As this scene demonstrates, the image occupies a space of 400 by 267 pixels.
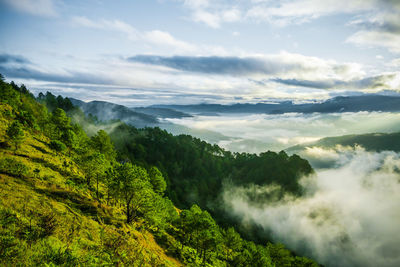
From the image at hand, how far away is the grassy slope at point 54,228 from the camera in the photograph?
45.0 feet

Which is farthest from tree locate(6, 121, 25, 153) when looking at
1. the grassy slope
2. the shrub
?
the shrub

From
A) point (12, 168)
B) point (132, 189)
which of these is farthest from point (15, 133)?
point (132, 189)

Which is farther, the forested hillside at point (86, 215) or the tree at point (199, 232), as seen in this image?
the tree at point (199, 232)

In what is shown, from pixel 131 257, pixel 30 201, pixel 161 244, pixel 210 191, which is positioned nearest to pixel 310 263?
pixel 161 244

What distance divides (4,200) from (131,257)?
14437mm

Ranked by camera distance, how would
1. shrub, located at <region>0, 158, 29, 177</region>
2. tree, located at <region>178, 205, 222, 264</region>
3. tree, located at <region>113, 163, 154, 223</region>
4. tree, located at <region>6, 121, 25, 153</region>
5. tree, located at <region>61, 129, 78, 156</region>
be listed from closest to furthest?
shrub, located at <region>0, 158, 29, 177</region> < tree, located at <region>113, 163, 154, 223</region> < tree, located at <region>6, 121, 25, 153</region> < tree, located at <region>178, 205, 222, 264</region> < tree, located at <region>61, 129, 78, 156</region>

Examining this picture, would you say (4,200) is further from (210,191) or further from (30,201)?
(210,191)

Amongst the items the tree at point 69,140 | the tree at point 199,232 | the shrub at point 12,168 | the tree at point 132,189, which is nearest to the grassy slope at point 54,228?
the shrub at point 12,168

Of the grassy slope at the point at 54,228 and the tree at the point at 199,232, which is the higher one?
the grassy slope at the point at 54,228

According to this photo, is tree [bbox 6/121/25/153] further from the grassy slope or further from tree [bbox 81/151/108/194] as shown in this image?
tree [bbox 81/151/108/194]

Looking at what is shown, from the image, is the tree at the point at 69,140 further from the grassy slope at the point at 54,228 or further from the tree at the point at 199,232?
the tree at the point at 199,232

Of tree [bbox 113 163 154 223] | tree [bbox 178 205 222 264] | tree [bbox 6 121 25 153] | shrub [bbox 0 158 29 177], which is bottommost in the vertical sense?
tree [bbox 178 205 222 264]

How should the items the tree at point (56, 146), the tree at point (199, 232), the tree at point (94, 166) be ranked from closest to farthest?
the tree at point (94, 166) → the tree at point (199, 232) → the tree at point (56, 146)

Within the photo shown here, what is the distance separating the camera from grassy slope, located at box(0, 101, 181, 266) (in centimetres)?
1370
